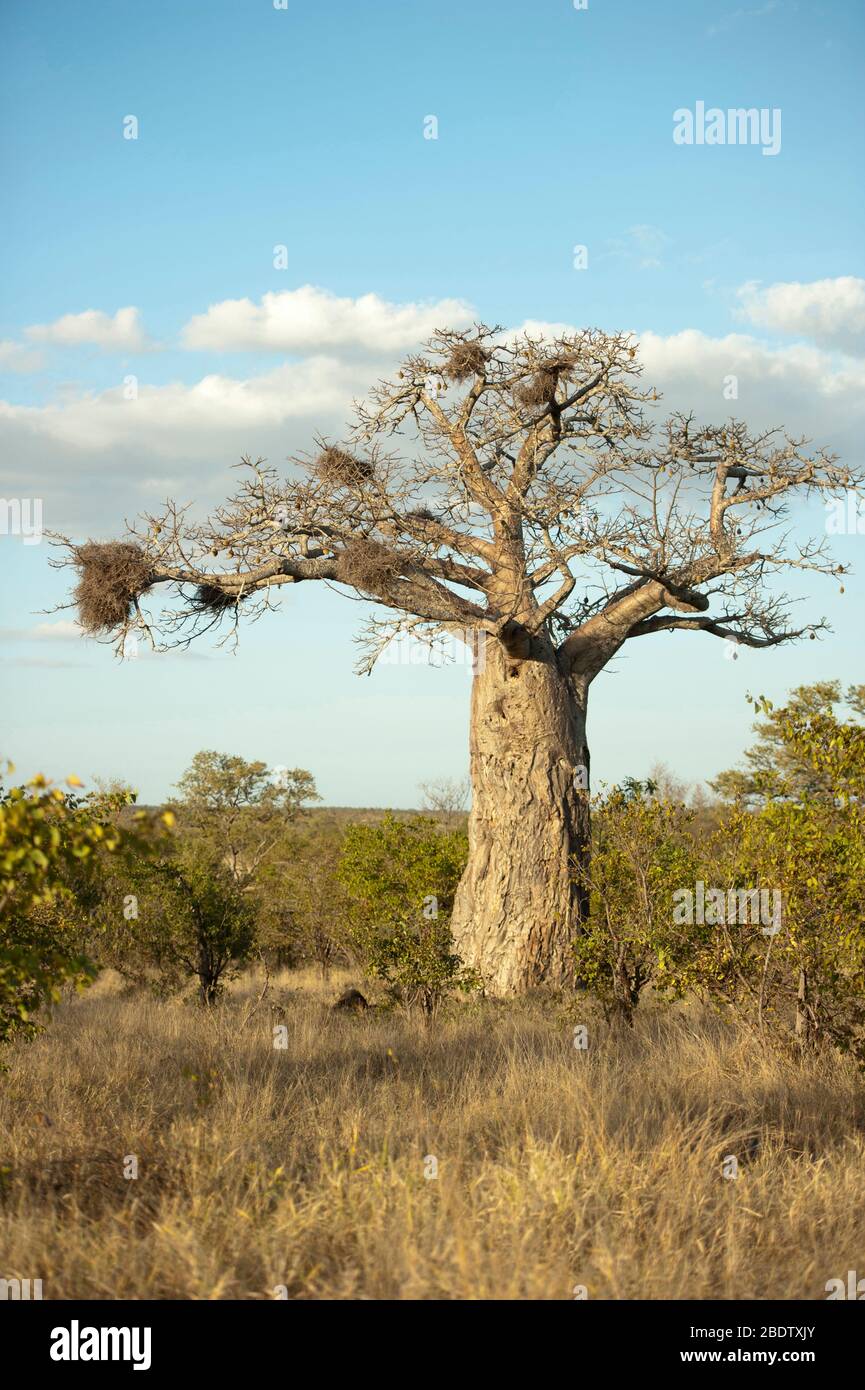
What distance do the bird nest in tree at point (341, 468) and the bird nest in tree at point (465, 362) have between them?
1.39m

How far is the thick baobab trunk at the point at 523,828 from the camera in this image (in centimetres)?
1038

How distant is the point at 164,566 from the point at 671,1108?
285 inches

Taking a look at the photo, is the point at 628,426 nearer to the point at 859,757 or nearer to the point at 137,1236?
the point at 859,757

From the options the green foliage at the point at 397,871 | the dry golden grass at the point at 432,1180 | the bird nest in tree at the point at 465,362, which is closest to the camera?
the dry golden grass at the point at 432,1180

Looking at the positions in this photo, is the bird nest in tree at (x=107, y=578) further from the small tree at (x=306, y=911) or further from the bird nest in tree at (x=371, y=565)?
the small tree at (x=306, y=911)

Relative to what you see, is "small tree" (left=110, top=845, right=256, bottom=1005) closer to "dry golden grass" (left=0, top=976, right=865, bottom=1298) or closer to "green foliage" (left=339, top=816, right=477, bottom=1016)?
"green foliage" (left=339, top=816, right=477, bottom=1016)

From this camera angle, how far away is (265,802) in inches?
1273

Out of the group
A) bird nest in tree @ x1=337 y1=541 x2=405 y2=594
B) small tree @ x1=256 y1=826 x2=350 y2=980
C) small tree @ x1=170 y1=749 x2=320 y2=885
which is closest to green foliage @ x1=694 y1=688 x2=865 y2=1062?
bird nest in tree @ x1=337 y1=541 x2=405 y2=594

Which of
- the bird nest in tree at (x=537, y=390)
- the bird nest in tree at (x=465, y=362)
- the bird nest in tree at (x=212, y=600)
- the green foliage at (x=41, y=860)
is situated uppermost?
the bird nest in tree at (x=465, y=362)

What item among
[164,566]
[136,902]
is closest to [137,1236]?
[164,566]

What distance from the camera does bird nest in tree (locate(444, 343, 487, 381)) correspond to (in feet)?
35.7

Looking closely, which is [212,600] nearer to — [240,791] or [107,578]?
[107,578]

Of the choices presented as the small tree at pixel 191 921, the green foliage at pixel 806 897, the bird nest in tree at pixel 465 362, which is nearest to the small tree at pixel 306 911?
the small tree at pixel 191 921

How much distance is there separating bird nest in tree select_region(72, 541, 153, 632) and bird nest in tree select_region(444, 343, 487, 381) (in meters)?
3.49
